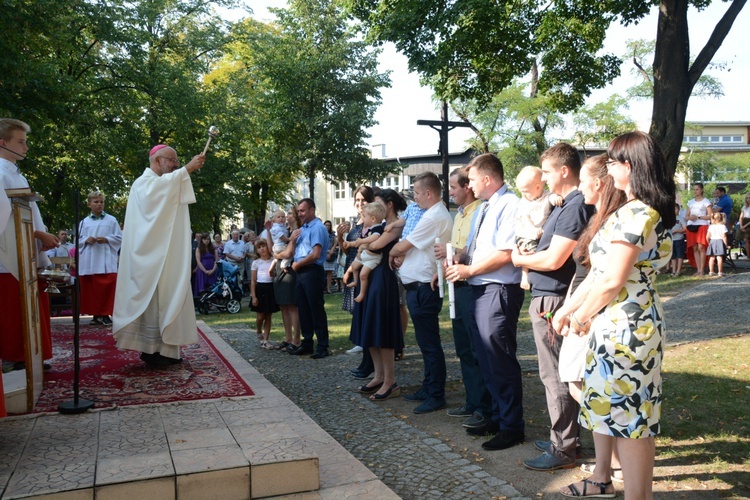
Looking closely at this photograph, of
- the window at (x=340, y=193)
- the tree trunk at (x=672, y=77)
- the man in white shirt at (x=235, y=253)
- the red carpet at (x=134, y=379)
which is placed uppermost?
the window at (x=340, y=193)

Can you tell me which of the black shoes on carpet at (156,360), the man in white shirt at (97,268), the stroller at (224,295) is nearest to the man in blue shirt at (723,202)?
the stroller at (224,295)

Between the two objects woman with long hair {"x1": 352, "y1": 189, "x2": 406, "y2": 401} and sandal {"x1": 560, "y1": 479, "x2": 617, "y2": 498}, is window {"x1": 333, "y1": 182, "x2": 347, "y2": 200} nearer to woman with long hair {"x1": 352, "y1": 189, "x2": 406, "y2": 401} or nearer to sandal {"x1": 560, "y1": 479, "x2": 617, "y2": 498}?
woman with long hair {"x1": 352, "y1": 189, "x2": 406, "y2": 401}

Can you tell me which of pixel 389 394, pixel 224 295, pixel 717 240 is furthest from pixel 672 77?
pixel 224 295

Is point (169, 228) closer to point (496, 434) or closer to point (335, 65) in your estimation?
point (496, 434)

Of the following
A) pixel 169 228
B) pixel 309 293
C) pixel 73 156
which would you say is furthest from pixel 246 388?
pixel 73 156

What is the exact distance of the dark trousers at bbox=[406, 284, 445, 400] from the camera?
6176 mm

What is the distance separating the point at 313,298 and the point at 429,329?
3.11 metres

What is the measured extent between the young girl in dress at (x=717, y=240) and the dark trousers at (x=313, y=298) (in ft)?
31.9

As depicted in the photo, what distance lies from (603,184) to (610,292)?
0.96 m

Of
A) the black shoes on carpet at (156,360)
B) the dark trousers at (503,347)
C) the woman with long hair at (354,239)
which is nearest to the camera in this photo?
the dark trousers at (503,347)

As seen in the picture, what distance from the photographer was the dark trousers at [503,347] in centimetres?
495

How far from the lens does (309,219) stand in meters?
9.23

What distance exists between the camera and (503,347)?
16.2 feet

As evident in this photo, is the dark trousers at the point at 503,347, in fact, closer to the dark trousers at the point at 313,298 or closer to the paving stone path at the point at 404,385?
the paving stone path at the point at 404,385
